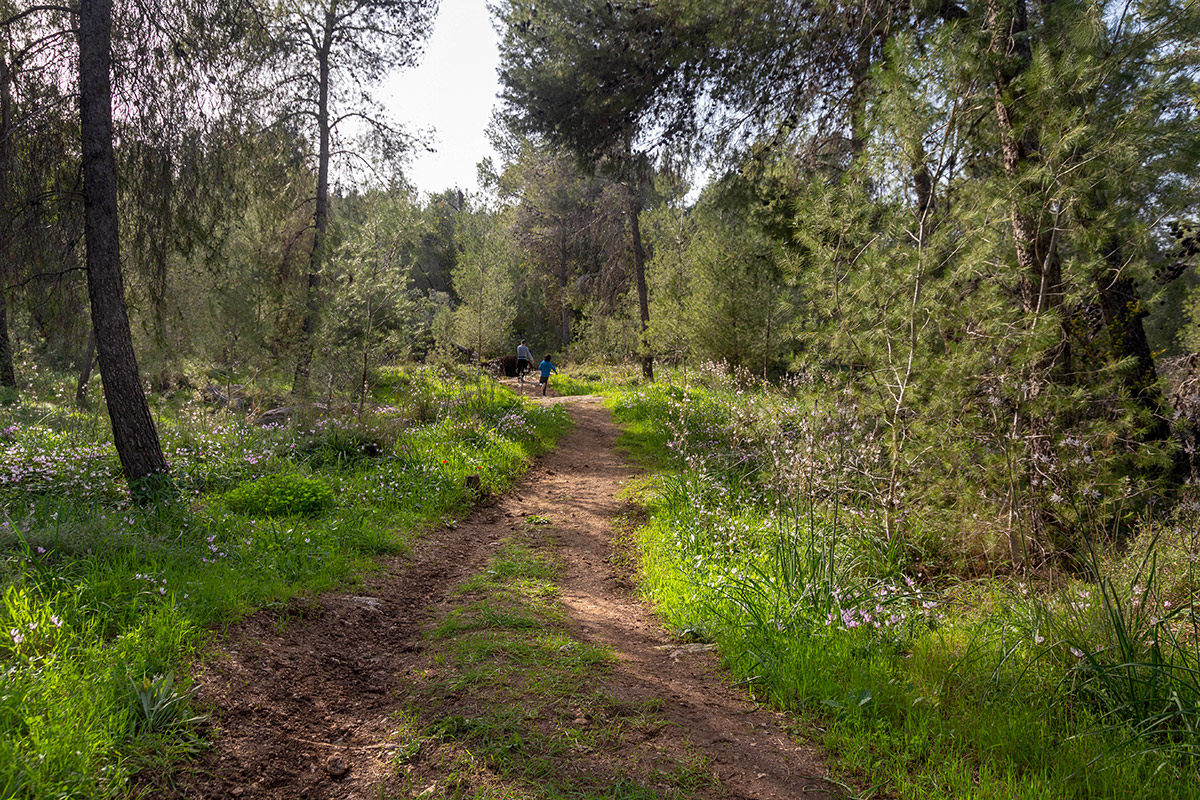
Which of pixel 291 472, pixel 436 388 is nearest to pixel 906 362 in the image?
pixel 291 472

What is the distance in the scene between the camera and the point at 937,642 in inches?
127

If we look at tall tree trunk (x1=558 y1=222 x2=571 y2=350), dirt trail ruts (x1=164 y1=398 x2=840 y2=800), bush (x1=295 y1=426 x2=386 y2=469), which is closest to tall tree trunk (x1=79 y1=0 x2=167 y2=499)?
bush (x1=295 y1=426 x2=386 y2=469)

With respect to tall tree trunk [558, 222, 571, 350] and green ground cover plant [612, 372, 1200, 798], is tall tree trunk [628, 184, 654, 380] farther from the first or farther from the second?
green ground cover plant [612, 372, 1200, 798]

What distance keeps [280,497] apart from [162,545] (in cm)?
158

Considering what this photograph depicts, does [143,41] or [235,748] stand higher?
[143,41]

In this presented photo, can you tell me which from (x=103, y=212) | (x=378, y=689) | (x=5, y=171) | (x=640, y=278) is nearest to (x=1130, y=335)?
(x=378, y=689)

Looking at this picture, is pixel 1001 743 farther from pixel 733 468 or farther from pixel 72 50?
pixel 72 50

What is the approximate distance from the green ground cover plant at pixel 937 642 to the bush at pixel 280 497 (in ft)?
11.2

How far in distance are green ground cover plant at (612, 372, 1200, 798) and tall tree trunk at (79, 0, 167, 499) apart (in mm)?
5213

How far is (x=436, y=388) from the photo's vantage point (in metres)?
12.9

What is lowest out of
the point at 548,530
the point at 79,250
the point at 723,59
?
the point at 548,530

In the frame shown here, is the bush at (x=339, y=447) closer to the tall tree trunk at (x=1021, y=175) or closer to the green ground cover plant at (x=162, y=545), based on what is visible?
the green ground cover plant at (x=162, y=545)

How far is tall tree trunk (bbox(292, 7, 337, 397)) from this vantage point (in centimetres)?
1291

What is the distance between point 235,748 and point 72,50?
6.36 metres
